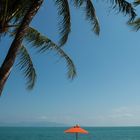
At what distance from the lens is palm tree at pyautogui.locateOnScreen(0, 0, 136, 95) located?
7125 millimetres

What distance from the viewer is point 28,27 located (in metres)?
8.61

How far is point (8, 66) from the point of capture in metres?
→ 6.98

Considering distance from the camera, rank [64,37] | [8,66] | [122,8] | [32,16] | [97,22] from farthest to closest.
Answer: [97,22], [64,37], [122,8], [32,16], [8,66]

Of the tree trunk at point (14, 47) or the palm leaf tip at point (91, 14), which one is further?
the palm leaf tip at point (91, 14)

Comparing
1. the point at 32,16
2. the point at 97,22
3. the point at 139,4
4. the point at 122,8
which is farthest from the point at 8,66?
the point at 139,4

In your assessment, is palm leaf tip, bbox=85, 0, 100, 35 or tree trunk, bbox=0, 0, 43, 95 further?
palm leaf tip, bbox=85, 0, 100, 35

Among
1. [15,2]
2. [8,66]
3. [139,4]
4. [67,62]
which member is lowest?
[8,66]

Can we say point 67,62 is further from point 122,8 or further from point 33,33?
point 122,8

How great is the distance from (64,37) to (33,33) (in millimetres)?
1037

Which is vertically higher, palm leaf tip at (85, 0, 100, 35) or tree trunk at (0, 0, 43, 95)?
palm leaf tip at (85, 0, 100, 35)

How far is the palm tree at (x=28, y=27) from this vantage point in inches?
281

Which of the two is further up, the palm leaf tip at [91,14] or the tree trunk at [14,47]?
the palm leaf tip at [91,14]

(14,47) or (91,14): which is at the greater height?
(91,14)

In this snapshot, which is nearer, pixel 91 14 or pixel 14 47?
pixel 14 47
